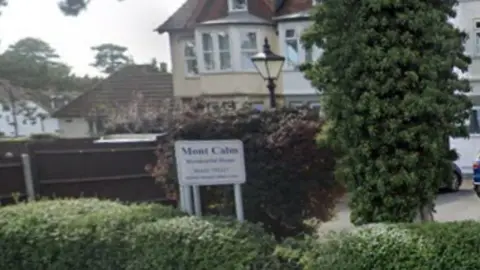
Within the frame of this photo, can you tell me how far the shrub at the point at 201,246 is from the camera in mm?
3711

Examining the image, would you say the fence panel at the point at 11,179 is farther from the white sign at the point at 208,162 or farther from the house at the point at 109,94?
the house at the point at 109,94

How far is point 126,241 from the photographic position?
4.06m

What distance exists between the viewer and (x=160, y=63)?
112ft

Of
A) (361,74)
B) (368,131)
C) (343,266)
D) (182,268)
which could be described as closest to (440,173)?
(368,131)

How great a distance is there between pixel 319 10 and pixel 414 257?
265cm

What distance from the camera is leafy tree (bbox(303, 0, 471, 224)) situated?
13.9ft

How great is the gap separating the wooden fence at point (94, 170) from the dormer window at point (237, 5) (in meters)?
12.8

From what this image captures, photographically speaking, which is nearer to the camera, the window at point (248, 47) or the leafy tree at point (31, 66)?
the window at point (248, 47)

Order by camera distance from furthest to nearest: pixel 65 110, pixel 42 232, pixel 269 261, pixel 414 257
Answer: pixel 65 110, pixel 42 232, pixel 269 261, pixel 414 257

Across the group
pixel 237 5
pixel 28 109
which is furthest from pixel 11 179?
pixel 28 109

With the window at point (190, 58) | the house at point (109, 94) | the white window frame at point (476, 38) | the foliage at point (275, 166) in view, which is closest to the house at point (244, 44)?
the window at point (190, 58)

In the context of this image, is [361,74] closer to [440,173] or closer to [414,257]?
[440,173]

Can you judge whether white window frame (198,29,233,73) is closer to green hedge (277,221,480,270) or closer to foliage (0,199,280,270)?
foliage (0,199,280,270)

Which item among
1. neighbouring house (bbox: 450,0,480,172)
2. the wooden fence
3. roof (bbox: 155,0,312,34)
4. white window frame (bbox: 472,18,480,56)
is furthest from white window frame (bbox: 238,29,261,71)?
the wooden fence
